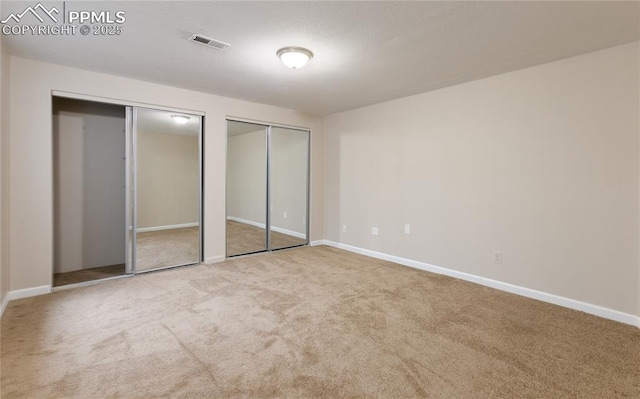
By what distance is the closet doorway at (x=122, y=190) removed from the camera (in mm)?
3881

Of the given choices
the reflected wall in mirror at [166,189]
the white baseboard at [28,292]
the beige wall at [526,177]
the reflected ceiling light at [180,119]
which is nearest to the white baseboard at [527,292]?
the beige wall at [526,177]

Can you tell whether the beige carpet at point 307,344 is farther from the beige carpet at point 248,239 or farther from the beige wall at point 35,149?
the beige carpet at point 248,239

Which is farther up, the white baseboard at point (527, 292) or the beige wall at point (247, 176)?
the beige wall at point (247, 176)

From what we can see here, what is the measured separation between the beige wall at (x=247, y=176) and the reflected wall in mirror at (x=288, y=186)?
0.57ft

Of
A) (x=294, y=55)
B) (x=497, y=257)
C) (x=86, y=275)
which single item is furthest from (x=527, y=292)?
(x=86, y=275)

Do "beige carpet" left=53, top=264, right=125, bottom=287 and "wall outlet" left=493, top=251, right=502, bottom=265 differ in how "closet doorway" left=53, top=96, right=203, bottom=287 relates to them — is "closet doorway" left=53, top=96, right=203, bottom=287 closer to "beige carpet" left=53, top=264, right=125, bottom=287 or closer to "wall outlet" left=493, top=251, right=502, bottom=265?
"beige carpet" left=53, top=264, right=125, bottom=287

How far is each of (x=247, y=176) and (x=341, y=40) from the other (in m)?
2.91

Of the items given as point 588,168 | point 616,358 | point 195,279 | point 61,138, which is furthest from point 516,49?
point 61,138

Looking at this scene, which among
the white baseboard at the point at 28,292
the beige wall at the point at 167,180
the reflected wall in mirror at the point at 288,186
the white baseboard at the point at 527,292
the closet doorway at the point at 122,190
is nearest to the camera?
the white baseboard at the point at 527,292

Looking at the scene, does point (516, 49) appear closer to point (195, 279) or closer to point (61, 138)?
point (195, 279)

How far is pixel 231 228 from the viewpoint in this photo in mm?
4789

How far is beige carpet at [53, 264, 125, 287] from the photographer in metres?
3.67

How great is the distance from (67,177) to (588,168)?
232 inches

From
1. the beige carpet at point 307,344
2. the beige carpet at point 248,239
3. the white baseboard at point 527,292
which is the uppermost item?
the beige carpet at point 248,239
